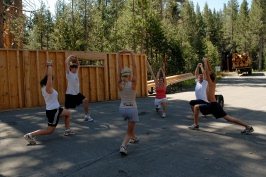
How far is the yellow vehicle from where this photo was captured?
119 ft

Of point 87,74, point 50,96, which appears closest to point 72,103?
point 50,96

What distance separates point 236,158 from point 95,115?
5.38 meters

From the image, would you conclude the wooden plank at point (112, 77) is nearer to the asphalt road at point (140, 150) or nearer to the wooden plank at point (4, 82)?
the wooden plank at point (4, 82)

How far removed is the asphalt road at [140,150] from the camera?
4410 millimetres

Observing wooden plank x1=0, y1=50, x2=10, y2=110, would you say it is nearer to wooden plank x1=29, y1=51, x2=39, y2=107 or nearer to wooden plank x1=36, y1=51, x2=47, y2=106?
wooden plank x1=29, y1=51, x2=39, y2=107

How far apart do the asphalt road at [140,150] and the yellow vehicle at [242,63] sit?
98.3ft

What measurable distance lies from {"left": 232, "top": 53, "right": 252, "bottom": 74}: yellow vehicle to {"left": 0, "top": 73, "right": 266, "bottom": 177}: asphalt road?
98.3 ft

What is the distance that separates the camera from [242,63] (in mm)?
36719

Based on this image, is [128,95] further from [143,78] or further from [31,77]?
[143,78]

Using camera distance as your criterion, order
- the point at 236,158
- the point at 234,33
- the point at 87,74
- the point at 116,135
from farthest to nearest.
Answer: the point at 234,33
the point at 87,74
the point at 116,135
the point at 236,158

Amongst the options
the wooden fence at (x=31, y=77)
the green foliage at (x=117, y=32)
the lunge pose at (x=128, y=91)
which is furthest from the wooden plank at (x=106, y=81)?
the lunge pose at (x=128, y=91)

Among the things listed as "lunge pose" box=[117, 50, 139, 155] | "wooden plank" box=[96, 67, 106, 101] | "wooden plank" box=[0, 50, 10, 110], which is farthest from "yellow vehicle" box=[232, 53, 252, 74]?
"lunge pose" box=[117, 50, 139, 155]

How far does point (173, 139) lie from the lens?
6.30 meters

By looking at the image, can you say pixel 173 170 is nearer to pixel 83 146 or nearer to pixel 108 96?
pixel 83 146
